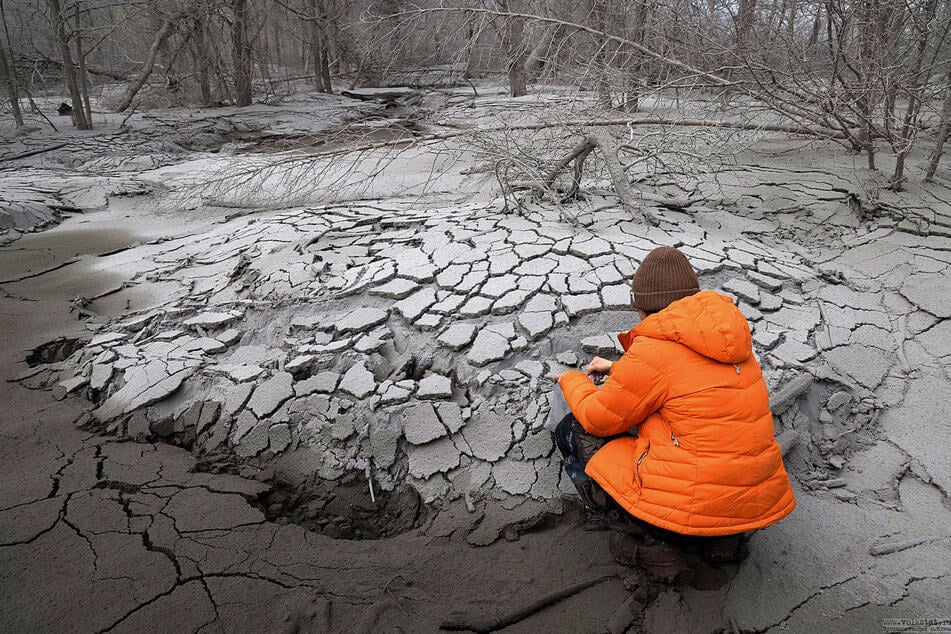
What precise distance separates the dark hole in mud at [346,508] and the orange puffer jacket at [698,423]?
2.76ft

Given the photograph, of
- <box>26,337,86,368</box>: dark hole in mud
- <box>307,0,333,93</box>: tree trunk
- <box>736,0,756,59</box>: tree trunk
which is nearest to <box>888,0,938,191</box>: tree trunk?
<box>736,0,756,59</box>: tree trunk

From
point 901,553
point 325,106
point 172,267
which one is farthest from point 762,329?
point 325,106

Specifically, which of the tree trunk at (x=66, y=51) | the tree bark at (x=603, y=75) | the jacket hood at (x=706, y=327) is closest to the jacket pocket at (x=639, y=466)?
the jacket hood at (x=706, y=327)

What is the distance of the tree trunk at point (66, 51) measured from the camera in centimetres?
720

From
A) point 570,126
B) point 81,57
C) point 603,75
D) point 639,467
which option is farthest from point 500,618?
point 81,57

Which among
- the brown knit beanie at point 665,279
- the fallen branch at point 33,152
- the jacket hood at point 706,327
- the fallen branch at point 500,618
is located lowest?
the fallen branch at point 500,618

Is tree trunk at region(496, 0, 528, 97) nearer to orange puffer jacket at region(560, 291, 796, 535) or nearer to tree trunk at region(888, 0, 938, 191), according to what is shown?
tree trunk at region(888, 0, 938, 191)

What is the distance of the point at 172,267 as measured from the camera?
12.5 feet

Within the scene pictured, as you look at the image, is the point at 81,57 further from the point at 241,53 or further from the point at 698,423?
the point at 698,423

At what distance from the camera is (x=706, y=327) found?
1.49 metres

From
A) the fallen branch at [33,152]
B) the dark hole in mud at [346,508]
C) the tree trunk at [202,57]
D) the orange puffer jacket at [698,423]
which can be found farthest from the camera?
the tree trunk at [202,57]

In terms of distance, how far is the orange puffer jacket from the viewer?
4.86ft

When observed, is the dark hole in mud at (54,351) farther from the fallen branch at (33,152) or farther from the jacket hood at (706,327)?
the fallen branch at (33,152)

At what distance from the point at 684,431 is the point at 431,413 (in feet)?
3.60
